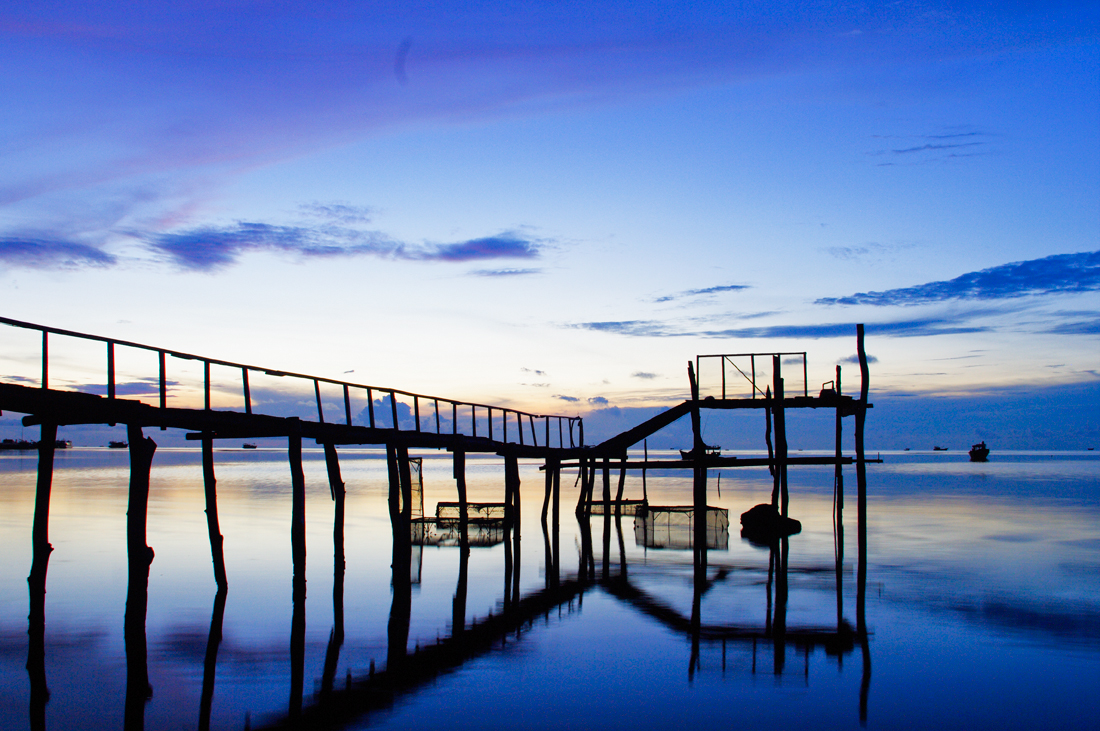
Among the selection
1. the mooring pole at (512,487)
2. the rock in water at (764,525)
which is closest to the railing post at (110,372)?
the mooring pole at (512,487)

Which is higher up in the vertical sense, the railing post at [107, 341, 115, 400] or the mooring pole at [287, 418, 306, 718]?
the railing post at [107, 341, 115, 400]

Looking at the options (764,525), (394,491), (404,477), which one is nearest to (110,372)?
(394,491)

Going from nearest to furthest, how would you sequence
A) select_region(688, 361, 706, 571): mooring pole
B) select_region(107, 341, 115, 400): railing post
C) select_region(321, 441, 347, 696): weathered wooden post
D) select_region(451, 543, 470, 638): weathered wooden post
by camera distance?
select_region(321, 441, 347, 696): weathered wooden post
select_region(107, 341, 115, 400): railing post
select_region(451, 543, 470, 638): weathered wooden post
select_region(688, 361, 706, 571): mooring pole

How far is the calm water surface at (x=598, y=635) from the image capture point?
11.1m

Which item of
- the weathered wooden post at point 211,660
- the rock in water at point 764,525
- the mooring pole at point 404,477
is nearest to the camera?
the weathered wooden post at point 211,660

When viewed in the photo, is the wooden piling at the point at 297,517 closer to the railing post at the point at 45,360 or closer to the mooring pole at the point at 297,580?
the mooring pole at the point at 297,580

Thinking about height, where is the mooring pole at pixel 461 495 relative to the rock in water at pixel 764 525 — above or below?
above

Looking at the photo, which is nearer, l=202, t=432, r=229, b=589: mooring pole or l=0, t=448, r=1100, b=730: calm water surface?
l=0, t=448, r=1100, b=730: calm water surface

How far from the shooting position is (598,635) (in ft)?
49.9

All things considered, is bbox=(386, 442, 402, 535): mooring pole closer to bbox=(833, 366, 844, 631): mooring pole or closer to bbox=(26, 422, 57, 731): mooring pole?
bbox=(26, 422, 57, 731): mooring pole

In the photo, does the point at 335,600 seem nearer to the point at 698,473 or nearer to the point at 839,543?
the point at 698,473

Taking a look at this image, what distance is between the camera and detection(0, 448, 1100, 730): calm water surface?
36.6ft

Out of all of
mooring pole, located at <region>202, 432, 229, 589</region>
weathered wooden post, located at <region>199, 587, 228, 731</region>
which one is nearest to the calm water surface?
weathered wooden post, located at <region>199, 587, 228, 731</region>

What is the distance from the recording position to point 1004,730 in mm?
10594
